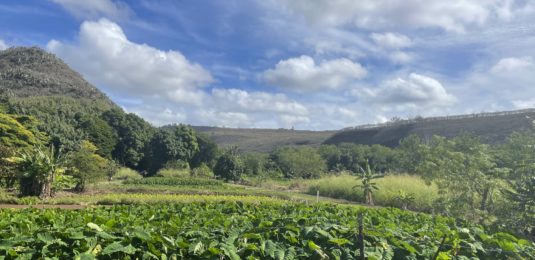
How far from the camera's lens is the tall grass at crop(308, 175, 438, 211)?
23312mm

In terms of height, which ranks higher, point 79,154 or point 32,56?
point 32,56

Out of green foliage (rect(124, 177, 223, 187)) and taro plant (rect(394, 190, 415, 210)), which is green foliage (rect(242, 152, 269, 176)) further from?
taro plant (rect(394, 190, 415, 210))

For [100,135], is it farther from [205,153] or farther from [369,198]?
[369,198]

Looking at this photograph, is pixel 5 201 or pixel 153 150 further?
pixel 153 150

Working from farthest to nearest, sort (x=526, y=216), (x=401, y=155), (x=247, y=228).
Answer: (x=401, y=155), (x=526, y=216), (x=247, y=228)

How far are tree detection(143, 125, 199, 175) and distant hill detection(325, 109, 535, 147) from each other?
33201 mm

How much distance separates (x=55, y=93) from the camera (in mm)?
96875

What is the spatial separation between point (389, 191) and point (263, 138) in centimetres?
11548

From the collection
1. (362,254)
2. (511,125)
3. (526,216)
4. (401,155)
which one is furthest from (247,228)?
(511,125)

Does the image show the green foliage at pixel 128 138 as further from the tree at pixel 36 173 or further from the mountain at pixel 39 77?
the mountain at pixel 39 77

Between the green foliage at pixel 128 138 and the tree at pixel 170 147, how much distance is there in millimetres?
1319

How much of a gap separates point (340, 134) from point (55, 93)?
228 ft

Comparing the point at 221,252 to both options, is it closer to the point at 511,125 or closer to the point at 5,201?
the point at 5,201

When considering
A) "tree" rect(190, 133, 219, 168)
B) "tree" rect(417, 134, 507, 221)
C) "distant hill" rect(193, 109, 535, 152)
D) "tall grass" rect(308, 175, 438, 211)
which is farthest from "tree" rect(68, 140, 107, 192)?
"tree" rect(190, 133, 219, 168)
